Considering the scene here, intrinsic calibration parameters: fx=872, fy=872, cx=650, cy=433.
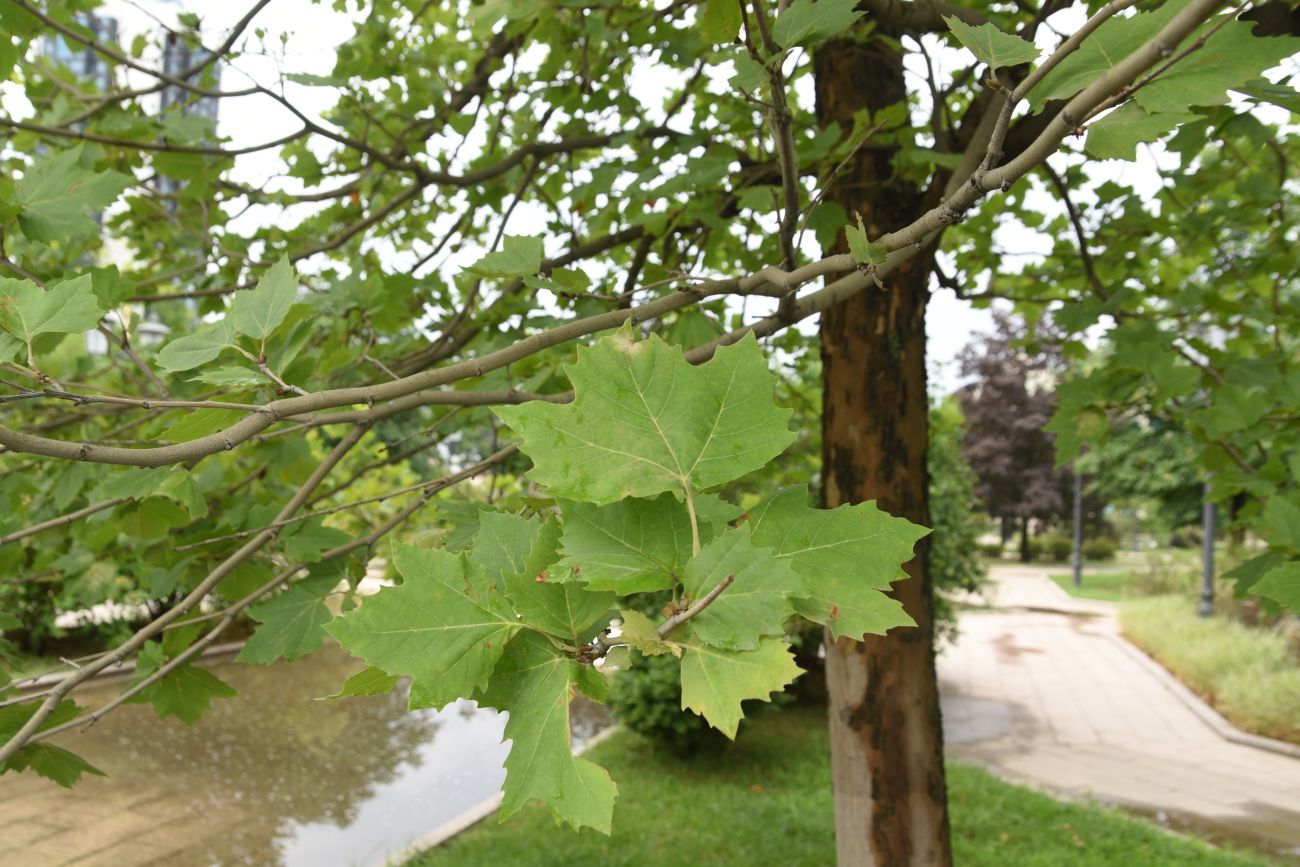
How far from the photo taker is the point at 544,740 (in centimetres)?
70

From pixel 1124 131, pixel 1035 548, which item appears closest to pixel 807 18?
pixel 1124 131

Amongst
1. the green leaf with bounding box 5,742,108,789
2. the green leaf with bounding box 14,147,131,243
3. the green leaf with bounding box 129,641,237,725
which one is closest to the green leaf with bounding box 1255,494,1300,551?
the green leaf with bounding box 129,641,237,725

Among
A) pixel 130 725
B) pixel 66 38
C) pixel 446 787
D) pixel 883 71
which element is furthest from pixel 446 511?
pixel 130 725

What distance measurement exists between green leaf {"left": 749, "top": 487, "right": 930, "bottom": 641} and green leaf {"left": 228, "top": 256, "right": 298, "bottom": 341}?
27.0 inches

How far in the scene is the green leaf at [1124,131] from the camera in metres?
0.84

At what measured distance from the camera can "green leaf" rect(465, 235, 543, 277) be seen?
4.54 feet

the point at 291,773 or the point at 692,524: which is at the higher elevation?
the point at 692,524

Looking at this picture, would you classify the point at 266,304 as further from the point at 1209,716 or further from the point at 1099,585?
the point at 1099,585

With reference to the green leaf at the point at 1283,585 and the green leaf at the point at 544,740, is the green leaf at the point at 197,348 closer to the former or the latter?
the green leaf at the point at 544,740

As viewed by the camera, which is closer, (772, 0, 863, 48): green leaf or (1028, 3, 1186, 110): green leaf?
(1028, 3, 1186, 110): green leaf

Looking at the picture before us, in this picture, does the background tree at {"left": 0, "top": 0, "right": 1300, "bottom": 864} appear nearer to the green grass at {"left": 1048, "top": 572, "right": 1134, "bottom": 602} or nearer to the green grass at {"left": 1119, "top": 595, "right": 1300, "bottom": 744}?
the green grass at {"left": 1119, "top": 595, "right": 1300, "bottom": 744}

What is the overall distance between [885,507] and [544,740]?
7.15 ft

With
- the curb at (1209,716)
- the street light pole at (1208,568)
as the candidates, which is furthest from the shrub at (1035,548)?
the curb at (1209,716)

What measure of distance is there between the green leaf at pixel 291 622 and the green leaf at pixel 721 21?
1.08 metres
